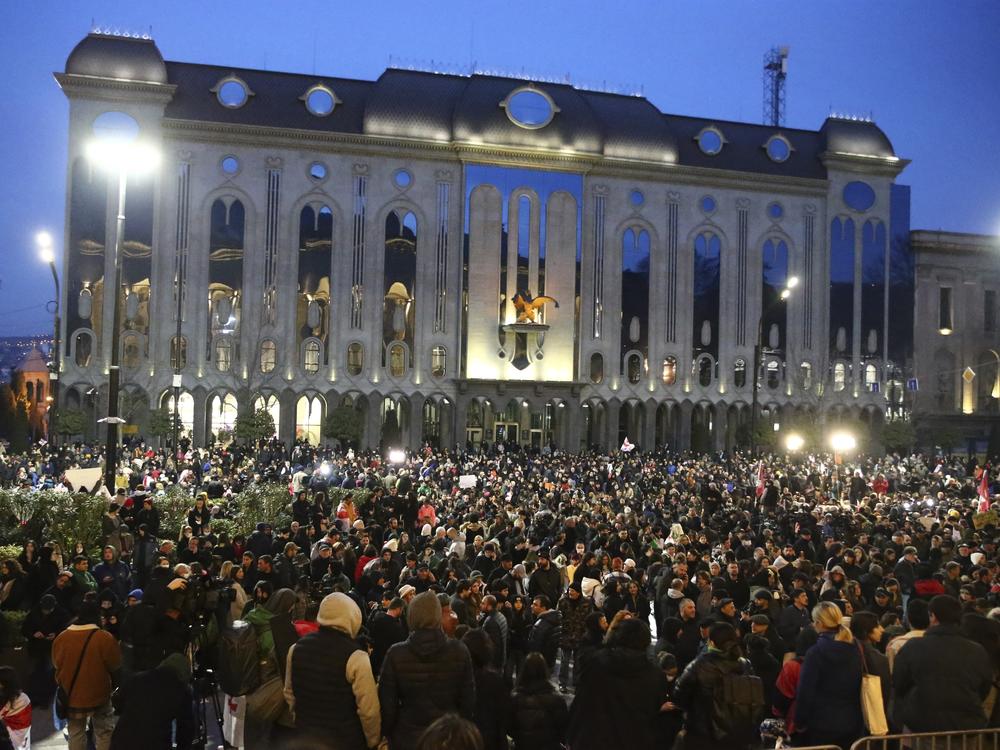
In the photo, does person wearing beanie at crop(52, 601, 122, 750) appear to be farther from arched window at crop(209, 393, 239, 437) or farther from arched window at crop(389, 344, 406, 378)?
arched window at crop(389, 344, 406, 378)

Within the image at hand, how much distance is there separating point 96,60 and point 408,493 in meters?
38.3

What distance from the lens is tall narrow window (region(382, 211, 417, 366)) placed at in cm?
5362

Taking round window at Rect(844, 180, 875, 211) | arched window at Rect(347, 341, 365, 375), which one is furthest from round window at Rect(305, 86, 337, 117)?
round window at Rect(844, 180, 875, 211)

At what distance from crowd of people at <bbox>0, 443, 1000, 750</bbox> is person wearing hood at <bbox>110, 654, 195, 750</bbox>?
0.01 m

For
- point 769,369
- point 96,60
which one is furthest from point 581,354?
point 96,60

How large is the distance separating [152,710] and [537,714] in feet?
8.50

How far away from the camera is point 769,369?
59.2m

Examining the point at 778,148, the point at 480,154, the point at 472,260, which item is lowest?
the point at 472,260

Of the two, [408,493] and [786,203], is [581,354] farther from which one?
[408,493]

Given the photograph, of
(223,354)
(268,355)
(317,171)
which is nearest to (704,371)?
(317,171)

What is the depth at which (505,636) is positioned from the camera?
976 cm

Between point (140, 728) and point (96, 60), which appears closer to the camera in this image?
point (140, 728)

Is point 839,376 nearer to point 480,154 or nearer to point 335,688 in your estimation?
point 480,154

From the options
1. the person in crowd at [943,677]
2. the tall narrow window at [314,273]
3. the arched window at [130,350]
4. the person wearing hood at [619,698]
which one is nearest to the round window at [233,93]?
the tall narrow window at [314,273]
